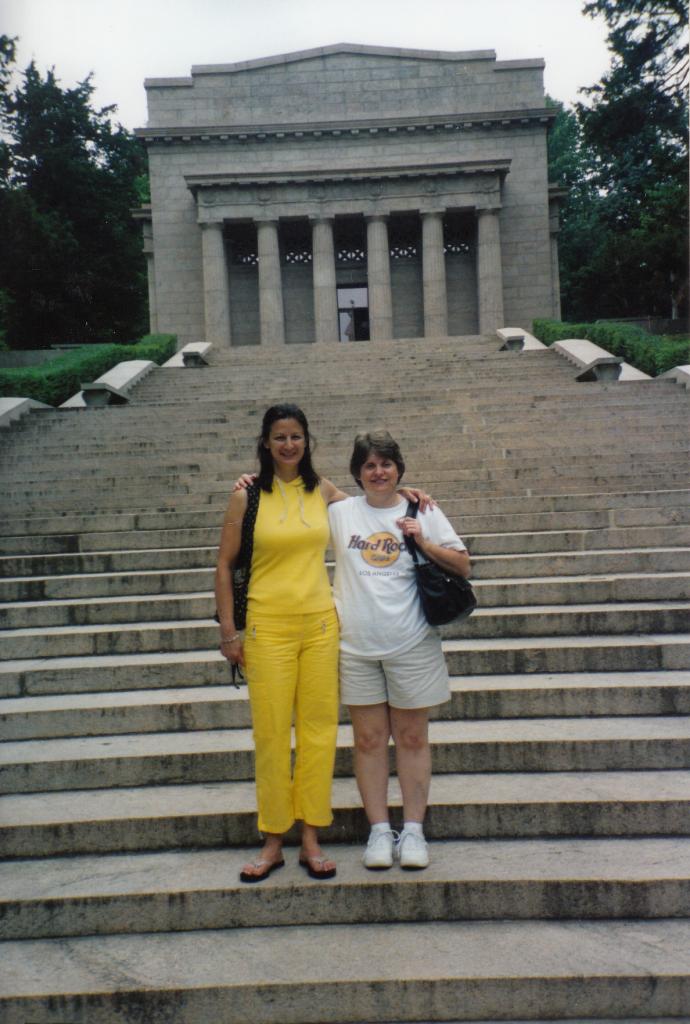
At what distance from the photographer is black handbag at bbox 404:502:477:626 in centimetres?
338

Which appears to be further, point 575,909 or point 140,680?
point 140,680

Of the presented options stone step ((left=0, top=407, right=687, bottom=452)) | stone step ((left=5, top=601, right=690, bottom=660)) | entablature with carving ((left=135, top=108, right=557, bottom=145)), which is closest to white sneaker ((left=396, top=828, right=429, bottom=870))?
stone step ((left=5, top=601, right=690, bottom=660))

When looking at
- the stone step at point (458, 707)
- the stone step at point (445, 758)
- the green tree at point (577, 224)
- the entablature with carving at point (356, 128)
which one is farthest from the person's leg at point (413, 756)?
the green tree at point (577, 224)

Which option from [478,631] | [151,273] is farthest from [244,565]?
[151,273]

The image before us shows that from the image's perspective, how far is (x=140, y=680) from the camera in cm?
529

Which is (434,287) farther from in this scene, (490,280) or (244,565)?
(244,565)

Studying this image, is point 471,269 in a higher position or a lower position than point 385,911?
higher

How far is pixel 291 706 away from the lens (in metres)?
3.41

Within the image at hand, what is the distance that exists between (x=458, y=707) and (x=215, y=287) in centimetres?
2530

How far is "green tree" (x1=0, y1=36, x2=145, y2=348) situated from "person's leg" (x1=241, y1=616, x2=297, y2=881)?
3310 centimetres

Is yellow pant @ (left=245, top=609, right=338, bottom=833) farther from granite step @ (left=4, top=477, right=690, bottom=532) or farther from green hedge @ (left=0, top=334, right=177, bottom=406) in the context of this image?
green hedge @ (left=0, top=334, right=177, bottom=406)

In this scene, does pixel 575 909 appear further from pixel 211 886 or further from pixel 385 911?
pixel 211 886

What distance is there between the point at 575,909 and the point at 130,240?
132 ft

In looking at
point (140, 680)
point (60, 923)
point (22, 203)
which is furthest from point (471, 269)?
point (60, 923)
